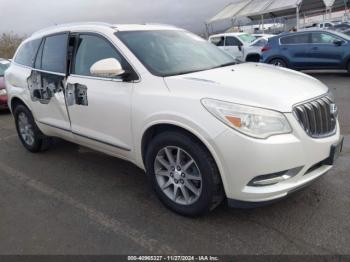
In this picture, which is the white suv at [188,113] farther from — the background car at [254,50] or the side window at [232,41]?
the side window at [232,41]

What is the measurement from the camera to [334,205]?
3535 mm

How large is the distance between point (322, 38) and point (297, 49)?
851 millimetres

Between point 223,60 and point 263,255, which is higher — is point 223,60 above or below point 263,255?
above

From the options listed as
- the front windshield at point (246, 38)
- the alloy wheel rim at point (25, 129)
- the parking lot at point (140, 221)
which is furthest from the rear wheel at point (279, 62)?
the alloy wheel rim at point (25, 129)

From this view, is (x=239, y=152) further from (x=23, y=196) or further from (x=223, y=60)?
(x=23, y=196)

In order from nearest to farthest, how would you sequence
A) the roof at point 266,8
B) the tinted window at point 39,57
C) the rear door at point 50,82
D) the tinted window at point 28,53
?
1. the rear door at point 50,82
2. the tinted window at point 39,57
3. the tinted window at point 28,53
4. the roof at point 266,8

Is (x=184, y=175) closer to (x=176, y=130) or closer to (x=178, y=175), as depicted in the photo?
(x=178, y=175)

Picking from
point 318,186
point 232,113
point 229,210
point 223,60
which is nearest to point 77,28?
point 223,60

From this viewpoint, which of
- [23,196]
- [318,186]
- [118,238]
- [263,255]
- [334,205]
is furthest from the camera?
[23,196]

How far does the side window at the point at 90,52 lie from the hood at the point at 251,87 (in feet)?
2.95

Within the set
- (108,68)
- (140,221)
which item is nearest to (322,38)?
(108,68)

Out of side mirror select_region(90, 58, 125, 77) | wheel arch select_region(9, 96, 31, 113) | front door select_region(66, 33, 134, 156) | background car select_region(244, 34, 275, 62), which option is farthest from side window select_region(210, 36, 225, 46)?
side mirror select_region(90, 58, 125, 77)

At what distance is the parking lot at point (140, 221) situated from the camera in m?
3.06

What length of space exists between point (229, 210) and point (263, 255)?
74 centimetres
